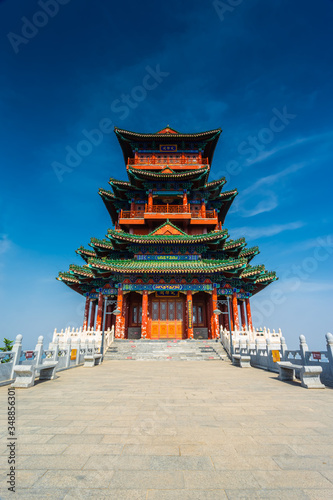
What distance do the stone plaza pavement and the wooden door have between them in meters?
15.8

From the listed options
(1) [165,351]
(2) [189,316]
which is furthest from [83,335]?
(2) [189,316]

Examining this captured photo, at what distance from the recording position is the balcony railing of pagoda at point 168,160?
29.0 m

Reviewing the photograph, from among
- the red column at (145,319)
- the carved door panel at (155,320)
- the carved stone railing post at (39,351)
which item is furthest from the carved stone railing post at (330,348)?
the carved door panel at (155,320)

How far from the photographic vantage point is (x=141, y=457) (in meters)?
3.12

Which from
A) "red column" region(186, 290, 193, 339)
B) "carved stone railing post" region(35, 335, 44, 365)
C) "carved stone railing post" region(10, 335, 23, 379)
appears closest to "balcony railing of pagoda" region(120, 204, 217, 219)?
"red column" region(186, 290, 193, 339)

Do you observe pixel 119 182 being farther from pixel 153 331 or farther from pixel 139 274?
pixel 153 331

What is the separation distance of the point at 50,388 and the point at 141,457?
5543 millimetres

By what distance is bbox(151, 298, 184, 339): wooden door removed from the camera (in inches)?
865

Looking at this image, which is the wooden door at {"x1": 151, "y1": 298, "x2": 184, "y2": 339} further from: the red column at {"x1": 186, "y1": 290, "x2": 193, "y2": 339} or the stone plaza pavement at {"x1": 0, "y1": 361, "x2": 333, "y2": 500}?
the stone plaza pavement at {"x1": 0, "y1": 361, "x2": 333, "y2": 500}

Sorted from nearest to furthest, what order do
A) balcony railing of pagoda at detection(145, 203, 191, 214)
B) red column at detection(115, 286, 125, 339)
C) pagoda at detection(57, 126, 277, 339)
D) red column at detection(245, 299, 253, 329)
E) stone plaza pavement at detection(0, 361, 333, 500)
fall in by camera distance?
1. stone plaza pavement at detection(0, 361, 333, 500)
2. red column at detection(115, 286, 125, 339)
3. pagoda at detection(57, 126, 277, 339)
4. red column at detection(245, 299, 253, 329)
5. balcony railing of pagoda at detection(145, 203, 191, 214)

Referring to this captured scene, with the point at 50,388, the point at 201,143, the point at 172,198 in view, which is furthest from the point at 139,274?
the point at 201,143

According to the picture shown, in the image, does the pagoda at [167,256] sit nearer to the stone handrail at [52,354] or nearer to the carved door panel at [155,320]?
the carved door panel at [155,320]

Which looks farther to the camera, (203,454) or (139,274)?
(139,274)

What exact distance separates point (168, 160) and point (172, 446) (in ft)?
95.4
